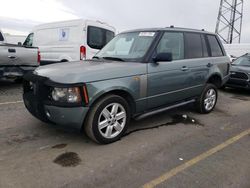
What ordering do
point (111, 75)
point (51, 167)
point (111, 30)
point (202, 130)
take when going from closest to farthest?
point (51, 167) → point (111, 75) → point (202, 130) → point (111, 30)

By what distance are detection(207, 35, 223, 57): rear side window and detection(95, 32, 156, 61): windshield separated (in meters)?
1.92

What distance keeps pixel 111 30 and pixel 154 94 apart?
6.07 metres

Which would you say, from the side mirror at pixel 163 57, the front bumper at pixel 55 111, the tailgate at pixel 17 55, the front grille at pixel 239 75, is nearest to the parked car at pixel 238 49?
the front grille at pixel 239 75

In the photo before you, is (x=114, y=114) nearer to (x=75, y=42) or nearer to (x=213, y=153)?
(x=213, y=153)

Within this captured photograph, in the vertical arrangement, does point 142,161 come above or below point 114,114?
below

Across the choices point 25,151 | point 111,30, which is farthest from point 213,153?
point 111,30

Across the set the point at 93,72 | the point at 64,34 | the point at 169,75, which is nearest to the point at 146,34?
the point at 169,75

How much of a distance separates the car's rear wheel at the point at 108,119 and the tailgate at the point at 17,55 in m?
4.43

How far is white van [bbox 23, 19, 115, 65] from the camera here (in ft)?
27.2

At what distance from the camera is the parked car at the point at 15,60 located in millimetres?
6391

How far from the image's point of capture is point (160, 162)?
3021 millimetres

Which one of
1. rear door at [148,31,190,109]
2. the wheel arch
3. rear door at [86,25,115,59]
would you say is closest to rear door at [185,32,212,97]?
rear door at [148,31,190,109]

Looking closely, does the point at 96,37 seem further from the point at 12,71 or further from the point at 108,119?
the point at 108,119

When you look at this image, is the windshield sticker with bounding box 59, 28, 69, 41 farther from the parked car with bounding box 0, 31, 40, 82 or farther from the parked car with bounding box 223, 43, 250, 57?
the parked car with bounding box 223, 43, 250, 57
